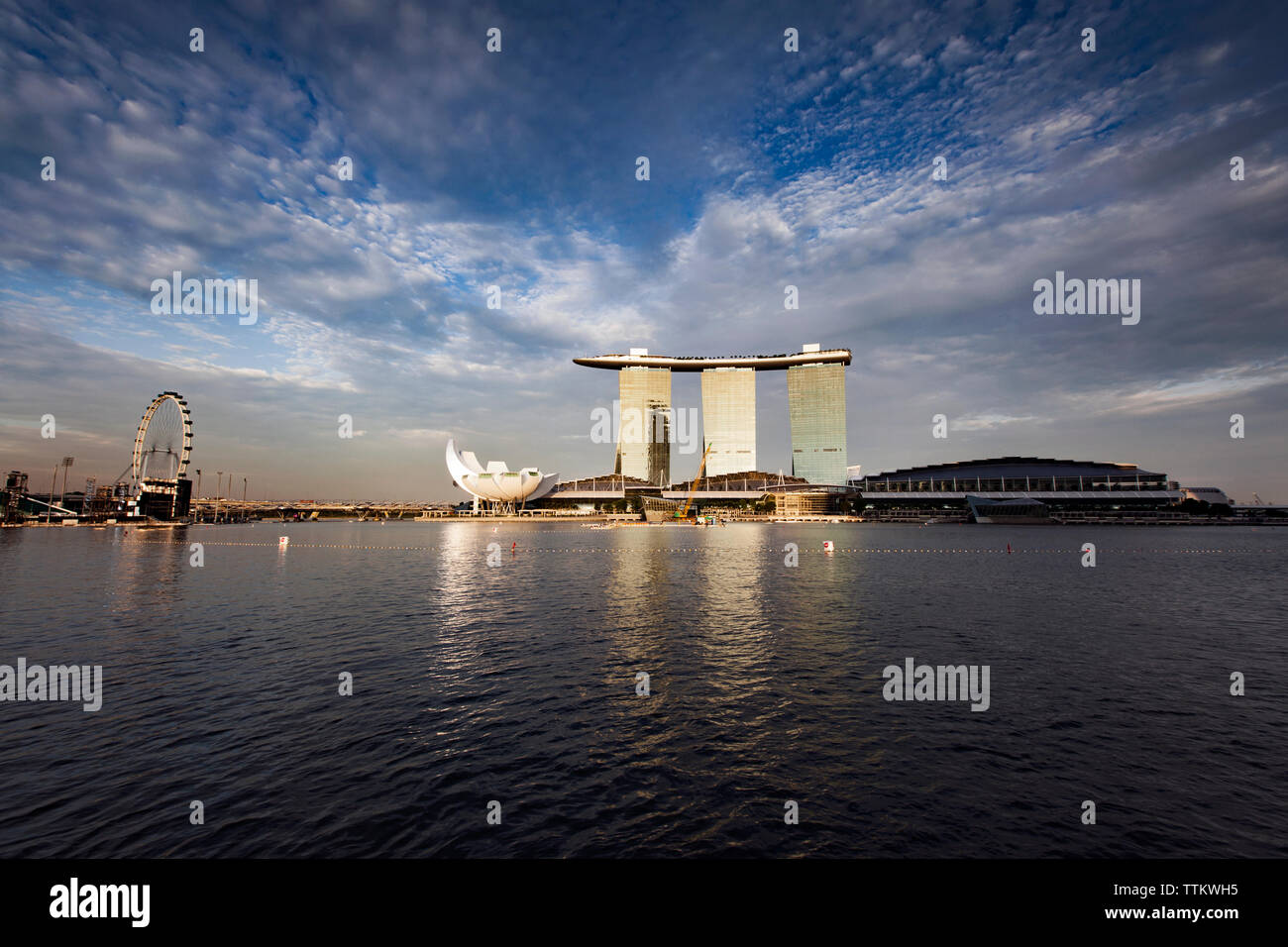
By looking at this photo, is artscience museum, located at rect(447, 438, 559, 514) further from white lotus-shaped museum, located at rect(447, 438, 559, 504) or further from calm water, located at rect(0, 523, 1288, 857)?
calm water, located at rect(0, 523, 1288, 857)

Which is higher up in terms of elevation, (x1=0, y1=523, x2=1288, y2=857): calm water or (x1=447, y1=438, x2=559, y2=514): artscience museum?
(x1=447, y1=438, x2=559, y2=514): artscience museum

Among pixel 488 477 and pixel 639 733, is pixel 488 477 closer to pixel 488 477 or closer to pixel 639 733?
pixel 488 477

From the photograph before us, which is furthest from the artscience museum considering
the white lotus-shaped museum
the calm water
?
the calm water

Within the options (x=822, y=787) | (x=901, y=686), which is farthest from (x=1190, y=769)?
(x=822, y=787)

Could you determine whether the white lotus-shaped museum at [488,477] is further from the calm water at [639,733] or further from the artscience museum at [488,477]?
the calm water at [639,733]

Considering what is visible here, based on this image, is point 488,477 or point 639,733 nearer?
point 639,733

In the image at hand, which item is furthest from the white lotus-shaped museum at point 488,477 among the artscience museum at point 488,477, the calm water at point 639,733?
the calm water at point 639,733

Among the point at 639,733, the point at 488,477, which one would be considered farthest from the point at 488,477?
the point at 639,733
